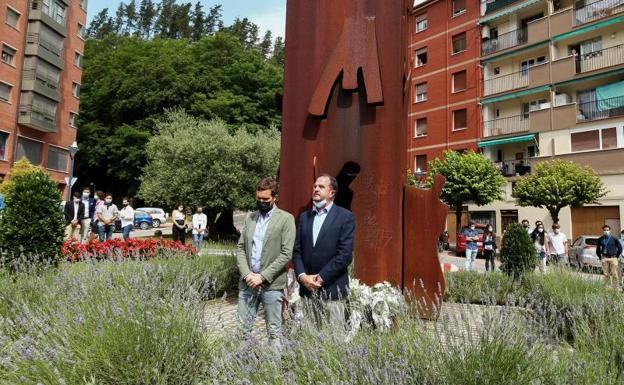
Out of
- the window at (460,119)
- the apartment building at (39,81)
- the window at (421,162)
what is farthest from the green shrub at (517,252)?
the apartment building at (39,81)

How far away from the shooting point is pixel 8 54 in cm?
3447

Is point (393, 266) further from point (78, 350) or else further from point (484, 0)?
point (484, 0)

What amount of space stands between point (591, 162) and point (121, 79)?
41243 millimetres

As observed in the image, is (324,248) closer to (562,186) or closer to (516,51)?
(562,186)

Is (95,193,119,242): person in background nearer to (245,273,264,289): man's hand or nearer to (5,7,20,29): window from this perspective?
(245,273,264,289): man's hand

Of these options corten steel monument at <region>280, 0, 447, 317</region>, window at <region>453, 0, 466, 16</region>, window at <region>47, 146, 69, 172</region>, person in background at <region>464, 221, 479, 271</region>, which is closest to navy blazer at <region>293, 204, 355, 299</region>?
corten steel monument at <region>280, 0, 447, 317</region>

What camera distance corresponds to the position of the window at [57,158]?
3900cm

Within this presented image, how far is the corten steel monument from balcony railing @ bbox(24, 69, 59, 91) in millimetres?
37139

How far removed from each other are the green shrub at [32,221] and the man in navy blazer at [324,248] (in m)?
5.39

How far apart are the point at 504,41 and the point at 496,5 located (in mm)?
2682

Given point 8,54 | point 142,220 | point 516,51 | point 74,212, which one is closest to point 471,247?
point 74,212

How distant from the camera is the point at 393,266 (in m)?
5.51

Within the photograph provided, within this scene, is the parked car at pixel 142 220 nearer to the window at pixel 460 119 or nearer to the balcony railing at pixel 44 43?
the balcony railing at pixel 44 43

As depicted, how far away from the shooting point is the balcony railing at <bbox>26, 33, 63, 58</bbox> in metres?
36.3
